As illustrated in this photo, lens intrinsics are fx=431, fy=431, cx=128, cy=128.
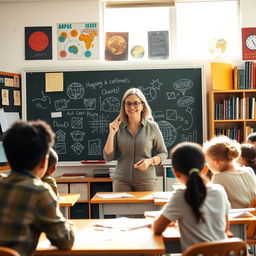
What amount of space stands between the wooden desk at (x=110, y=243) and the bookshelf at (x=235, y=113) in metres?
3.23

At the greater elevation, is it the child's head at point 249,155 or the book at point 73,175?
the child's head at point 249,155

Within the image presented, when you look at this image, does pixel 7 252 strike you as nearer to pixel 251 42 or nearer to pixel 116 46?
pixel 116 46

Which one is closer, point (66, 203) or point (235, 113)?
point (66, 203)

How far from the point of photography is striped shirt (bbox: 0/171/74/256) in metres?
1.78

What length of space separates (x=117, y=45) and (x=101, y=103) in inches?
31.2

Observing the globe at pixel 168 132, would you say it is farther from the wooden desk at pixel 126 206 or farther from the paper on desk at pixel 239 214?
the paper on desk at pixel 239 214

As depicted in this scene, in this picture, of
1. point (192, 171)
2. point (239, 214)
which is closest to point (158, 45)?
point (239, 214)

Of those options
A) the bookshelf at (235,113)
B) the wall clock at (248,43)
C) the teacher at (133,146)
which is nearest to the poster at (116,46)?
the bookshelf at (235,113)

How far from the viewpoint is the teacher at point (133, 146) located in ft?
11.9

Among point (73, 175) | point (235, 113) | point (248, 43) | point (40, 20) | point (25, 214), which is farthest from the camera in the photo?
point (40, 20)

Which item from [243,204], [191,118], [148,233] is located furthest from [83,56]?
[148,233]

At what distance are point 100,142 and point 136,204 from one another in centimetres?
235

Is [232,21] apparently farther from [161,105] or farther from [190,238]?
Result: [190,238]

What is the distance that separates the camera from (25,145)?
1.84 meters
